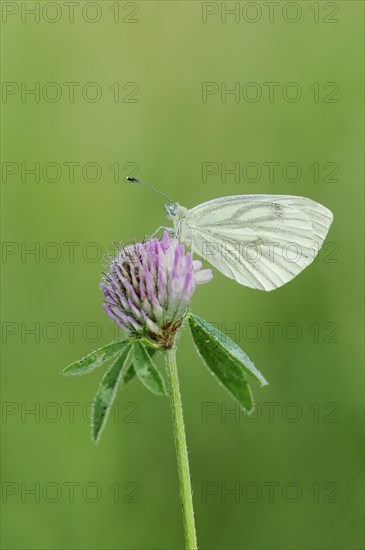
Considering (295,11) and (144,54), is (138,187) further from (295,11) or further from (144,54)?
(295,11)

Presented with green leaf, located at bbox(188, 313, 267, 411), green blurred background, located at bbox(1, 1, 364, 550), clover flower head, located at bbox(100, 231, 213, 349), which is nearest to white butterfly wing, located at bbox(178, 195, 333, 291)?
clover flower head, located at bbox(100, 231, 213, 349)

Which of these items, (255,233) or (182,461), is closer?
(182,461)

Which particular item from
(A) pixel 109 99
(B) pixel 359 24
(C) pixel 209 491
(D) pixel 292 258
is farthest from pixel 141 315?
(B) pixel 359 24

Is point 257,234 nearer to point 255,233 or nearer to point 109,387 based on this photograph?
point 255,233

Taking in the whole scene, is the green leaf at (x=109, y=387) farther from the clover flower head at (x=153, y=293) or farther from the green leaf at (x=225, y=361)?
the green leaf at (x=225, y=361)

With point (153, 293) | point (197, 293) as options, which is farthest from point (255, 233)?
point (197, 293)

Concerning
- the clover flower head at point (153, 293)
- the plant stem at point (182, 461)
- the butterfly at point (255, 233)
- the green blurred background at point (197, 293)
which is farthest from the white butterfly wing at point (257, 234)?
the green blurred background at point (197, 293)
